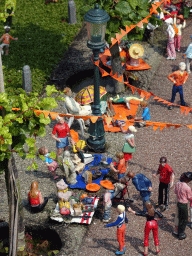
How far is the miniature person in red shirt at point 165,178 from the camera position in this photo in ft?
37.4

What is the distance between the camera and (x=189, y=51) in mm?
17406

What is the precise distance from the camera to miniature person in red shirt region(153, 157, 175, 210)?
11.4 metres

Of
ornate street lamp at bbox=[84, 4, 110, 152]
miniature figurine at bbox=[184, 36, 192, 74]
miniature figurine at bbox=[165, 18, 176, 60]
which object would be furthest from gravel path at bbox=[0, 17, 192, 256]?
ornate street lamp at bbox=[84, 4, 110, 152]

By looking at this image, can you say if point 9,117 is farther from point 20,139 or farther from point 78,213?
point 78,213

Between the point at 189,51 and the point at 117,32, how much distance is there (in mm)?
3915

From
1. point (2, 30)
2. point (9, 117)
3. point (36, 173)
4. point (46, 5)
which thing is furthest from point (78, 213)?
point (46, 5)

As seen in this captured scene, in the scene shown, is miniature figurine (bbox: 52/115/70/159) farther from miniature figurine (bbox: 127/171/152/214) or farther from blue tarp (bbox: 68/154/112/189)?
miniature figurine (bbox: 127/171/152/214)

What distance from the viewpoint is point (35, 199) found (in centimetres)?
1155

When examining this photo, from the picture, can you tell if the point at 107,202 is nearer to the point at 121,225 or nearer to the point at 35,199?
the point at 121,225

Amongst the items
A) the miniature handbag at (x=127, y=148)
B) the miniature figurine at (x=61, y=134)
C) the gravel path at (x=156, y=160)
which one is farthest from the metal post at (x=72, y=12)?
the miniature handbag at (x=127, y=148)

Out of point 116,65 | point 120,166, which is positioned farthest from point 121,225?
point 116,65

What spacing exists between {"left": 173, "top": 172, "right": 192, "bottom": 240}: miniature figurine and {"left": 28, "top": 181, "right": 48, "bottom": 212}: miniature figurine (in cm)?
324

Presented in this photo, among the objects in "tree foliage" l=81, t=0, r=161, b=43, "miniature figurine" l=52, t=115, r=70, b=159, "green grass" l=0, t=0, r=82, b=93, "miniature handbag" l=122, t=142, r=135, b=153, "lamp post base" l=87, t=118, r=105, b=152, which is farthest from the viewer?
"green grass" l=0, t=0, r=82, b=93

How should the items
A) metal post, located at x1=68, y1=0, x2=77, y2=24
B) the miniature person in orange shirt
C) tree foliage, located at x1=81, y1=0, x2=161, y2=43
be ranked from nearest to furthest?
tree foliage, located at x1=81, y1=0, x2=161, y2=43, the miniature person in orange shirt, metal post, located at x1=68, y1=0, x2=77, y2=24
